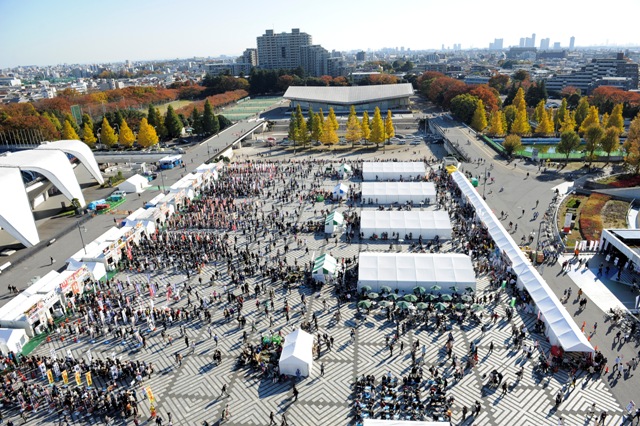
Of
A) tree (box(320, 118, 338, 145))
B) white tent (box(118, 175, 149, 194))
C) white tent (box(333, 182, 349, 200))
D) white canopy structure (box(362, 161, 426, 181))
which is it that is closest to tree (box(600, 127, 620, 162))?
white canopy structure (box(362, 161, 426, 181))

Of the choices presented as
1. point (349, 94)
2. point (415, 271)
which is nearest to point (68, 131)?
point (349, 94)

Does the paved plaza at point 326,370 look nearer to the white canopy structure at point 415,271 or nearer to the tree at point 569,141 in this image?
A: the white canopy structure at point 415,271

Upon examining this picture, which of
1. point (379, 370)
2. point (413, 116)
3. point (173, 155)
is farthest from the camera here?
point (413, 116)

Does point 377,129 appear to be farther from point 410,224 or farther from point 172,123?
point 172,123

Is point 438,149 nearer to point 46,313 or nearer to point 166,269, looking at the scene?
point 166,269

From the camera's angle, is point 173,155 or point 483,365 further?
point 173,155

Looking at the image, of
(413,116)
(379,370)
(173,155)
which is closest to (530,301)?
(379,370)

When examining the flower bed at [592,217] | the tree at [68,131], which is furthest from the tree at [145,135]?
the flower bed at [592,217]
